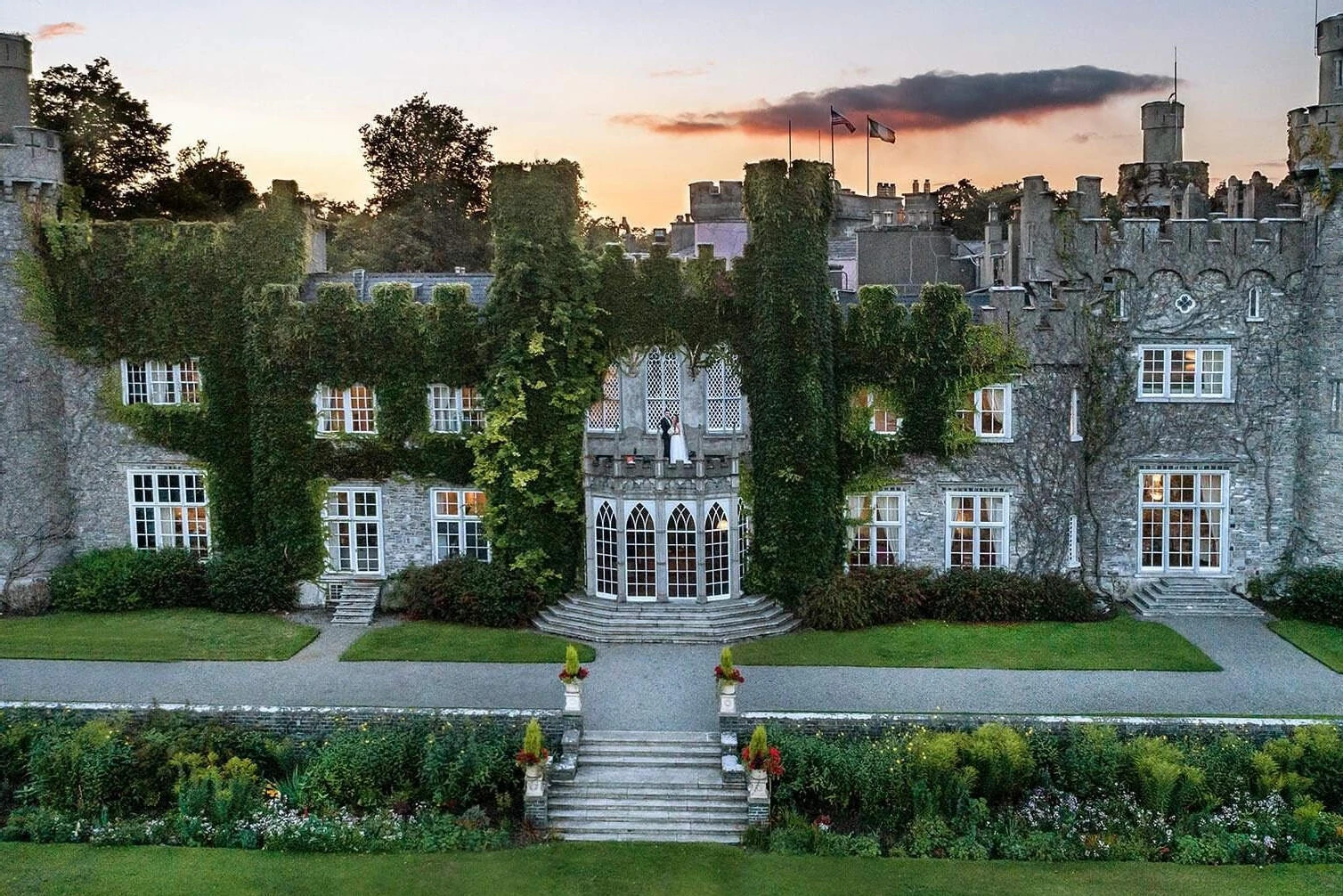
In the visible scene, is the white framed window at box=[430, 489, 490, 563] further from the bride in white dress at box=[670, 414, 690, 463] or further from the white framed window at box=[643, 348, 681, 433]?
the bride in white dress at box=[670, 414, 690, 463]

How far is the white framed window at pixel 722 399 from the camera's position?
3070cm

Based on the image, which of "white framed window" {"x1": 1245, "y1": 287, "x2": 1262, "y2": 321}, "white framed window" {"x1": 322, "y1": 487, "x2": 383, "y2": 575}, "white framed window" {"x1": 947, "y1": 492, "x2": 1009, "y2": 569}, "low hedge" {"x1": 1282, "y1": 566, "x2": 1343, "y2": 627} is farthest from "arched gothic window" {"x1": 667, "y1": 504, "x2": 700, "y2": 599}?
"white framed window" {"x1": 1245, "y1": 287, "x2": 1262, "y2": 321}

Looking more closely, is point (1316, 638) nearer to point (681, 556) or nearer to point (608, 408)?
point (681, 556)

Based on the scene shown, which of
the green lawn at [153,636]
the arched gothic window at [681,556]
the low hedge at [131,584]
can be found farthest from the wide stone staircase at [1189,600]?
the low hedge at [131,584]

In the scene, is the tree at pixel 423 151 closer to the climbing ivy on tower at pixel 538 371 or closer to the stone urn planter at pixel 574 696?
the climbing ivy on tower at pixel 538 371

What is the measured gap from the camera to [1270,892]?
724 inches

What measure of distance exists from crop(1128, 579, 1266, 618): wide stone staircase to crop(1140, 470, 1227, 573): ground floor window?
1.68 feet

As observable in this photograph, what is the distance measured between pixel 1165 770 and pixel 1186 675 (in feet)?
18.4

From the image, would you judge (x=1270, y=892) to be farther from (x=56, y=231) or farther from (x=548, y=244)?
(x=56, y=231)

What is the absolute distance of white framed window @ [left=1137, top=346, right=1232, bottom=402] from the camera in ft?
103

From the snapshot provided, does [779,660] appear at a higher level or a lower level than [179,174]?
lower

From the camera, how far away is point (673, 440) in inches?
1154

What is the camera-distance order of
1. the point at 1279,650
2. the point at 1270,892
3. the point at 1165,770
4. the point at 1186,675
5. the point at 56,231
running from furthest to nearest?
1. the point at 56,231
2. the point at 1279,650
3. the point at 1186,675
4. the point at 1165,770
5. the point at 1270,892

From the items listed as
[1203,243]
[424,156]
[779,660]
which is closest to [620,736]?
[779,660]
